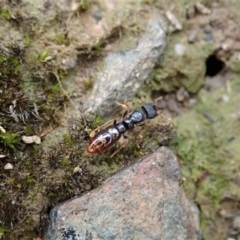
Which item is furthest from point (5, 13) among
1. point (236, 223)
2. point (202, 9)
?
point (236, 223)

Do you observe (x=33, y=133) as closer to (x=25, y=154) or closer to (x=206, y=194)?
(x=25, y=154)

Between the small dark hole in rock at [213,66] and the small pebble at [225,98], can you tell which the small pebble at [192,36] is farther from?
the small pebble at [225,98]

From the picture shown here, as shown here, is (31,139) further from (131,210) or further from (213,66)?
(213,66)

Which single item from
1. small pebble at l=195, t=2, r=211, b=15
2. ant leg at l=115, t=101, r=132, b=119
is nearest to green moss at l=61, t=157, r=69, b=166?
ant leg at l=115, t=101, r=132, b=119

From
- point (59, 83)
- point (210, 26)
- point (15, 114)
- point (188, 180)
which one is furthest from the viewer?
point (210, 26)

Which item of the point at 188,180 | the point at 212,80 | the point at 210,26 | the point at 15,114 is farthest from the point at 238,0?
the point at 15,114
